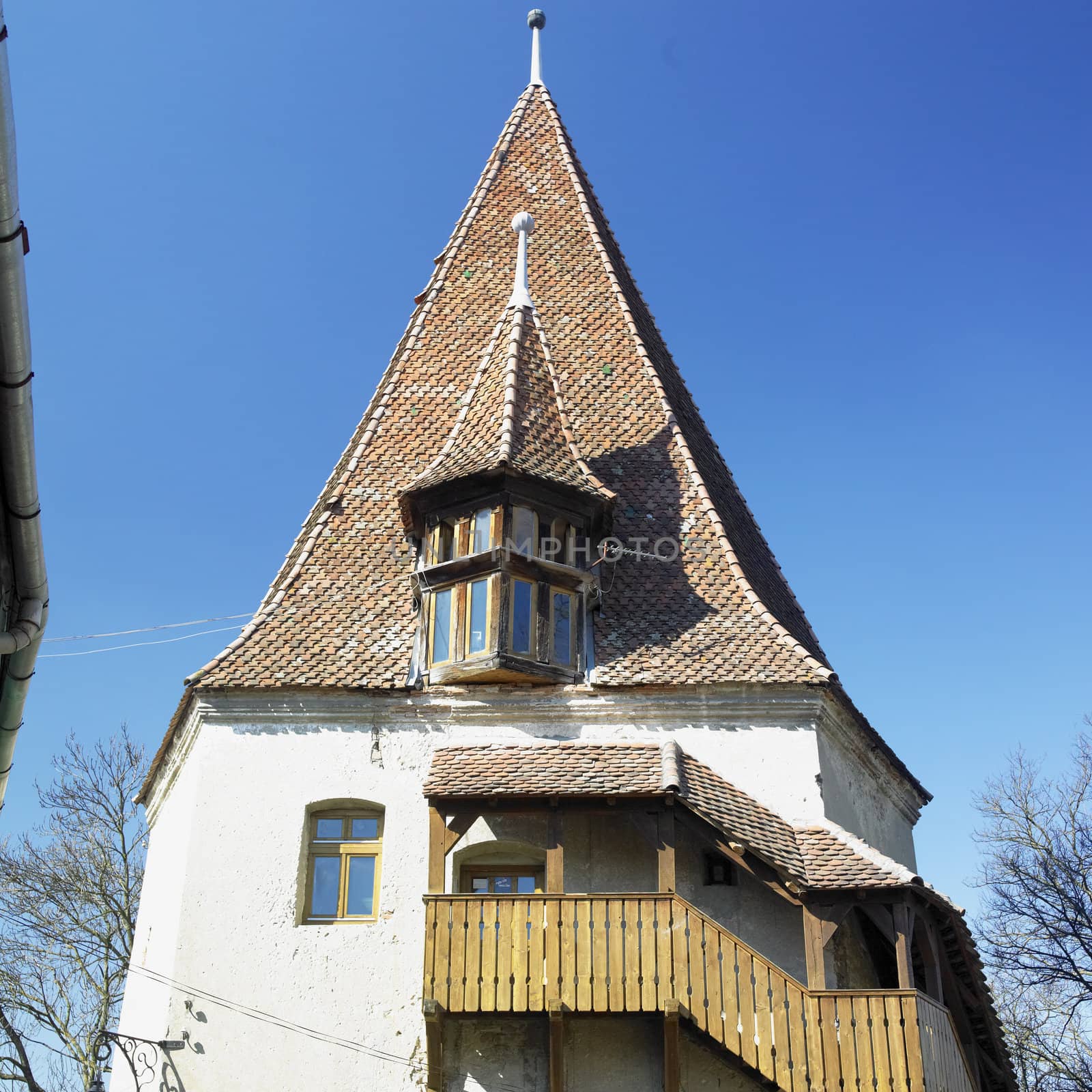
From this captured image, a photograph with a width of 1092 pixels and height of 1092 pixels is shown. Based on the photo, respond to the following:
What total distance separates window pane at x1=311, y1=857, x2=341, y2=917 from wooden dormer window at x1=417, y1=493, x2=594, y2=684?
7.07 feet

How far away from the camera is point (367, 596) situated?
16031 millimetres

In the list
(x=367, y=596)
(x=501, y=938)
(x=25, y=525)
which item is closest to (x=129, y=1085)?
(x=501, y=938)

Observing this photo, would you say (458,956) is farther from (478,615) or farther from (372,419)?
(372,419)

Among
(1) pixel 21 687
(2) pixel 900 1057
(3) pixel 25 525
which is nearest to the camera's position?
(3) pixel 25 525

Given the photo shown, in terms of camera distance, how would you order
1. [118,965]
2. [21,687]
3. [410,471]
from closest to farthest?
[21,687] < [410,471] < [118,965]

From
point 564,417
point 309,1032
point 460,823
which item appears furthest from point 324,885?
point 564,417

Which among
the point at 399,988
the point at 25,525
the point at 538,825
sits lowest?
the point at 399,988

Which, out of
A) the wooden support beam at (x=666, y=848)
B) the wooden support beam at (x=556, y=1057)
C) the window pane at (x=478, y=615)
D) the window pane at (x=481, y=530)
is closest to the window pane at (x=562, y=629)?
the window pane at (x=478, y=615)

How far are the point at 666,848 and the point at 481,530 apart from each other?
422 cm

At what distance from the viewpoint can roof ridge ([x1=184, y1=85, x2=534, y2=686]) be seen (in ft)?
52.6

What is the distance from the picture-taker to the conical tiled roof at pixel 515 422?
1580 centimetres

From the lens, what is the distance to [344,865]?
1414 centimetres

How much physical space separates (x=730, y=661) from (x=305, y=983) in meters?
5.38

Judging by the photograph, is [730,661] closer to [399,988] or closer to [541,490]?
[541,490]
